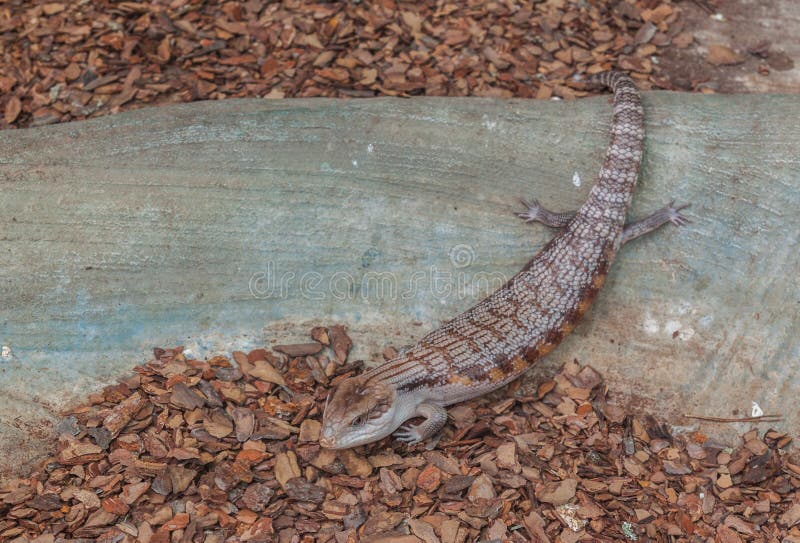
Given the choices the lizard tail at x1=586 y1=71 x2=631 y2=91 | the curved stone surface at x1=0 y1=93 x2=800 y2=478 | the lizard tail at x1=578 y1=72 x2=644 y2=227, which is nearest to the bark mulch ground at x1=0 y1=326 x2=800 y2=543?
the curved stone surface at x1=0 y1=93 x2=800 y2=478

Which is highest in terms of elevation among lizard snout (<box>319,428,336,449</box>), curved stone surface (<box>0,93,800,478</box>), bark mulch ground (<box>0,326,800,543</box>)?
curved stone surface (<box>0,93,800,478</box>)

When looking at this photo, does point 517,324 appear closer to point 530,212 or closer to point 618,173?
point 530,212

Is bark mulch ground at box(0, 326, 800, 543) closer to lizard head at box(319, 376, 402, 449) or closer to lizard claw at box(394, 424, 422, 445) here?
lizard claw at box(394, 424, 422, 445)

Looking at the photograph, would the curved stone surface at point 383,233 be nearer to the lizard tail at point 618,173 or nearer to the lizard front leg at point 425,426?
the lizard tail at point 618,173

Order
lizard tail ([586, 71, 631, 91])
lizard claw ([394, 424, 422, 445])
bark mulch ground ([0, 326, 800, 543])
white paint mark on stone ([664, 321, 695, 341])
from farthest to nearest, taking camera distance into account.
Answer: lizard tail ([586, 71, 631, 91]), white paint mark on stone ([664, 321, 695, 341]), lizard claw ([394, 424, 422, 445]), bark mulch ground ([0, 326, 800, 543])

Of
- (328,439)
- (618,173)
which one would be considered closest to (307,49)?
(618,173)

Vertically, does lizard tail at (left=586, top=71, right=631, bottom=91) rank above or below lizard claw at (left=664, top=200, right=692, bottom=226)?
above

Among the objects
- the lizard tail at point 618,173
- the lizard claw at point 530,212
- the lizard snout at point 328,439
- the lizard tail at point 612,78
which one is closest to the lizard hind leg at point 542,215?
the lizard claw at point 530,212

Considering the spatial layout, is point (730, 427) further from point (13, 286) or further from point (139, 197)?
point (13, 286)
